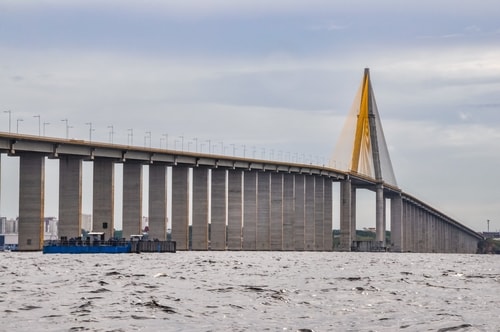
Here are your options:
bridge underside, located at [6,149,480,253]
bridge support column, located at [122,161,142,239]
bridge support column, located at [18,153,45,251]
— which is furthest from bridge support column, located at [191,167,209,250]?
bridge support column, located at [18,153,45,251]

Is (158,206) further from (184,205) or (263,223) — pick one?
(263,223)

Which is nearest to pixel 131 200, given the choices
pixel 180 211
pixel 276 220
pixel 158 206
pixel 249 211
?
pixel 158 206

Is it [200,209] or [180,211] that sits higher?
[200,209]

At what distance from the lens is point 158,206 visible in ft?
520

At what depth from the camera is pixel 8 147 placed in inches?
5182

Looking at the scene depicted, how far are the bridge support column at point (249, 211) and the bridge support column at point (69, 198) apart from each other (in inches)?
1890

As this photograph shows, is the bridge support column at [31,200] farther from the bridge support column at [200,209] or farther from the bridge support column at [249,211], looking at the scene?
the bridge support column at [249,211]

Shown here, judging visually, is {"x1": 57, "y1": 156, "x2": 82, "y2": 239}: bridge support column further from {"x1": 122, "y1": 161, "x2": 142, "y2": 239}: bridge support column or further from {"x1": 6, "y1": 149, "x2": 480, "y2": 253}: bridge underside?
{"x1": 122, "y1": 161, "x2": 142, "y2": 239}: bridge support column

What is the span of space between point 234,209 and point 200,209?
11.5 m

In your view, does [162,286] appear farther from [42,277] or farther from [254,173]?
[254,173]

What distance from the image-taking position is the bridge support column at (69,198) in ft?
461

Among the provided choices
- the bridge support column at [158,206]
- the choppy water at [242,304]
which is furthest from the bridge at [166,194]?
the choppy water at [242,304]

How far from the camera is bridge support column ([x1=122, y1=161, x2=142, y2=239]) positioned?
15250 cm

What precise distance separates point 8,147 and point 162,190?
3280 cm
